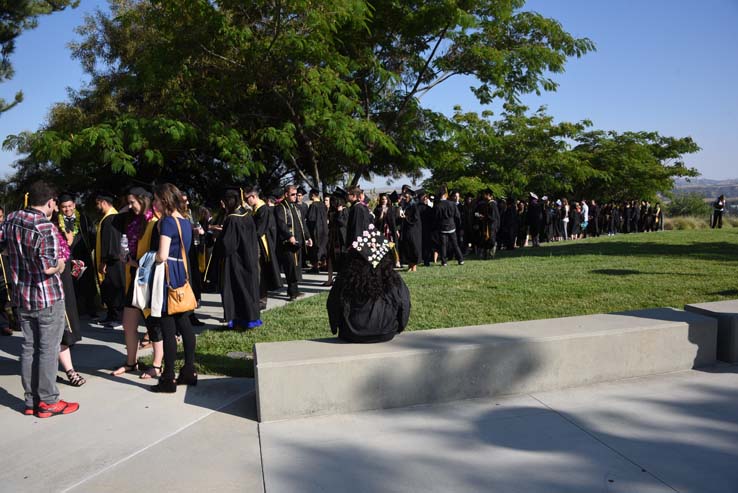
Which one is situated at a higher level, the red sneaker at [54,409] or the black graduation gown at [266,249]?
the black graduation gown at [266,249]

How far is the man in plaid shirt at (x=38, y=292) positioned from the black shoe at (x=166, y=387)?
26.6 inches

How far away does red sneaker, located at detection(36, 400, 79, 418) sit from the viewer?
4871 millimetres

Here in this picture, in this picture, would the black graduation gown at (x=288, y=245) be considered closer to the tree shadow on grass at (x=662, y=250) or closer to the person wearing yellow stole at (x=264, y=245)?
the person wearing yellow stole at (x=264, y=245)

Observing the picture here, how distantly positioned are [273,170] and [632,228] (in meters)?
17.8

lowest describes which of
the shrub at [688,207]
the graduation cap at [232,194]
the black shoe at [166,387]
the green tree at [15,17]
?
the black shoe at [166,387]

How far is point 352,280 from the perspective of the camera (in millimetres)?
5078

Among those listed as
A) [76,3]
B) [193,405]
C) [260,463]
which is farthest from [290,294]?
[76,3]

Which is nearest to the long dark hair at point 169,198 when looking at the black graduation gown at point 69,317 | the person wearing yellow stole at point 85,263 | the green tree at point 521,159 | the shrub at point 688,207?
the black graduation gown at point 69,317

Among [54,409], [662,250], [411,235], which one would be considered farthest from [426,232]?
[54,409]

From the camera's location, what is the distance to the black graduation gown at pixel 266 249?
28.1 feet

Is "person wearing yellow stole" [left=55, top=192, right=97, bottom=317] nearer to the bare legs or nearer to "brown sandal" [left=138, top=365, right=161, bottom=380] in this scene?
the bare legs

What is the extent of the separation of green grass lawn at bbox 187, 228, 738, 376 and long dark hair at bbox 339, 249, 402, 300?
1.51 metres

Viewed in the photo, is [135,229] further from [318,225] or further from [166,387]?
[318,225]

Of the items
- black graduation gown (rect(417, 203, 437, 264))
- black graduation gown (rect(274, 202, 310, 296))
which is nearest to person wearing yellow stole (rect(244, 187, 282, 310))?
black graduation gown (rect(274, 202, 310, 296))
